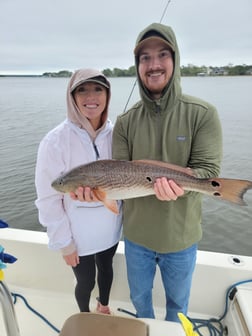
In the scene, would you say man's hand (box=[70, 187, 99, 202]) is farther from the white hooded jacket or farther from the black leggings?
the black leggings

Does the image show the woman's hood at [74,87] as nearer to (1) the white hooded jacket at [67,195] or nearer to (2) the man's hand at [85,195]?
(1) the white hooded jacket at [67,195]

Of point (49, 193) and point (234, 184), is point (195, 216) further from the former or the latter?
point (49, 193)

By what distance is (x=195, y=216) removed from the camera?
2.22m

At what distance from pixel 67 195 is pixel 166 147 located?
91 cm

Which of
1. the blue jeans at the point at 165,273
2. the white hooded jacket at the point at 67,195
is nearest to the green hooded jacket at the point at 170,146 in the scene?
the blue jeans at the point at 165,273

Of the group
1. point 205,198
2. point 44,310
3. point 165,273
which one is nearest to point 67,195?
point 165,273

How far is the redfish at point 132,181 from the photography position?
185 centimetres

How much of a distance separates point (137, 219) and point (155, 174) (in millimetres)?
444

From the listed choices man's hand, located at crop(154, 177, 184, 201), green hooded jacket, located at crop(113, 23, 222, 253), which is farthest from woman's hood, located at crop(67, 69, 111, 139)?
man's hand, located at crop(154, 177, 184, 201)

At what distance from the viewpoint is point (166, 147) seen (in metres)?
2.10

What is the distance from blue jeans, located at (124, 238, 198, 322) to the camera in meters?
2.26

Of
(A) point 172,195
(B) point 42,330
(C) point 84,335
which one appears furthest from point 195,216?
(B) point 42,330

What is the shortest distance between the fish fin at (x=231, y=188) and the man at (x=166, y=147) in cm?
15

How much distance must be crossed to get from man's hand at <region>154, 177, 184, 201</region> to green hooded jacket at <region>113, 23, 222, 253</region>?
7.3 inches
